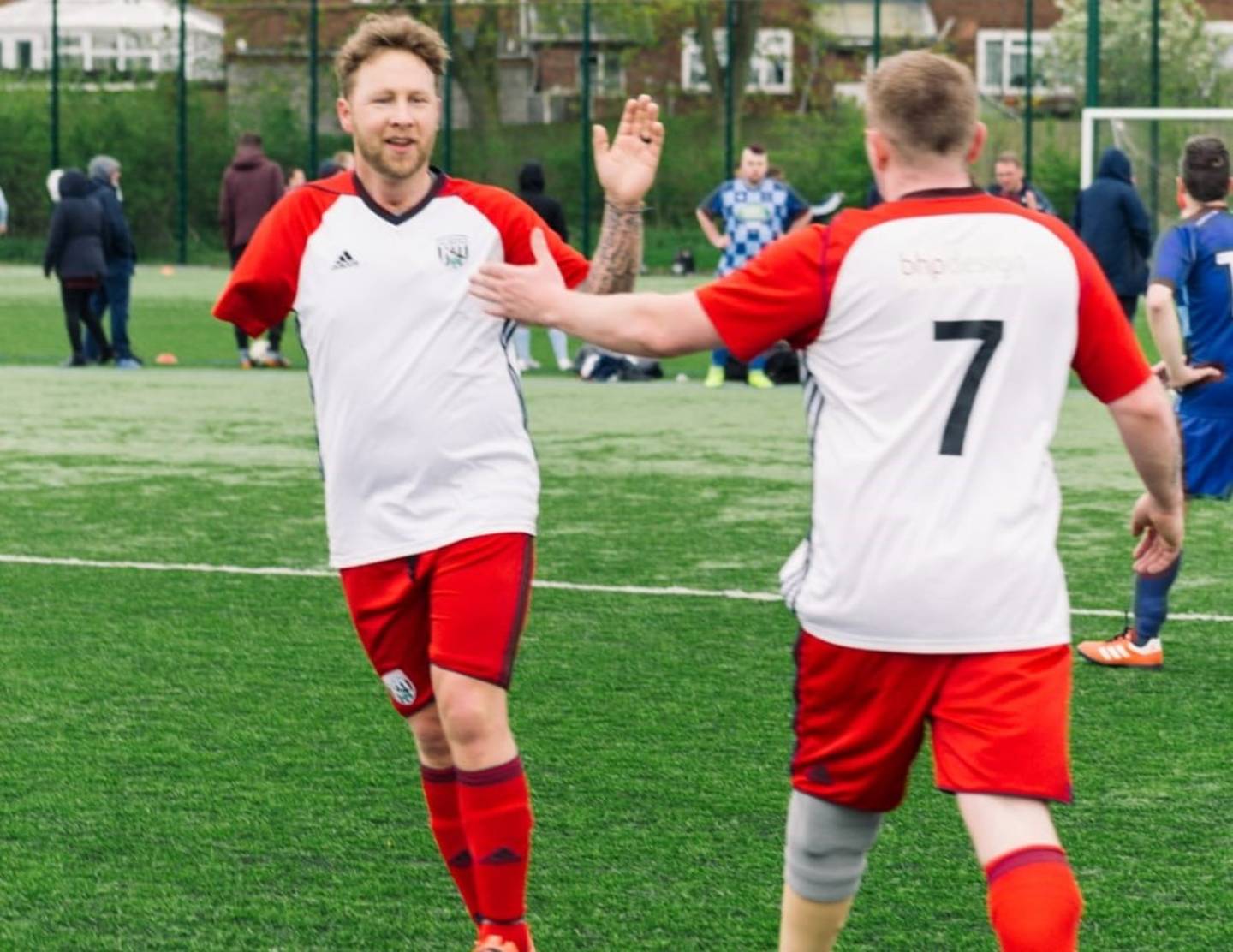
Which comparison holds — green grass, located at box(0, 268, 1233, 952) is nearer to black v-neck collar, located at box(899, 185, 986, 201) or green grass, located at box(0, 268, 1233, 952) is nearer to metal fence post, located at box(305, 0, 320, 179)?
black v-neck collar, located at box(899, 185, 986, 201)

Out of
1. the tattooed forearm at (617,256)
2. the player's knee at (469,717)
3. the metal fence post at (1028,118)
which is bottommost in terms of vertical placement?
the player's knee at (469,717)

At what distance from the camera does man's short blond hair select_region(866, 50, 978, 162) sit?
11.9 feet

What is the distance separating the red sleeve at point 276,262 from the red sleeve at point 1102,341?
1.62m

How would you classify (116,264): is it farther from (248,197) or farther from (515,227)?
(515,227)

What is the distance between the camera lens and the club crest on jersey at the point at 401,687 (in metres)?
4.60

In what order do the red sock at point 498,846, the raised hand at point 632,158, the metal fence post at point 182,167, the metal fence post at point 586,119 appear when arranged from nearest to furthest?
1. the raised hand at point 632,158
2. the red sock at point 498,846
3. the metal fence post at point 586,119
4. the metal fence post at point 182,167

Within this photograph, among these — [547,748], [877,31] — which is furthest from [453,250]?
[877,31]

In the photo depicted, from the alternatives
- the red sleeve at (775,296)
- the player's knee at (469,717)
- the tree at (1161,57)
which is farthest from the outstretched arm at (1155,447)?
the tree at (1161,57)

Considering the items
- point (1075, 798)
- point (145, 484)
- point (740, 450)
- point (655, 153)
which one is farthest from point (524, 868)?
point (740, 450)

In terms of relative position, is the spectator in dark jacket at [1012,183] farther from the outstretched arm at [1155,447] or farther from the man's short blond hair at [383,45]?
the outstretched arm at [1155,447]

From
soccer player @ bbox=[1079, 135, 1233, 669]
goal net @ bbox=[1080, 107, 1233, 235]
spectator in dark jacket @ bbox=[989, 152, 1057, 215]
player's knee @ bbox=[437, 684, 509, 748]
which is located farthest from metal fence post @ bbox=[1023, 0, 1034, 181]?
player's knee @ bbox=[437, 684, 509, 748]

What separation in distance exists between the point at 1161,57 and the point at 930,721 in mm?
24583

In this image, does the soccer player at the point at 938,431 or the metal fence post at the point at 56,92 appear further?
the metal fence post at the point at 56,92

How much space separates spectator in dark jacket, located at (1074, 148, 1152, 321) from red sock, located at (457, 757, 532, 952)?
562 inches
